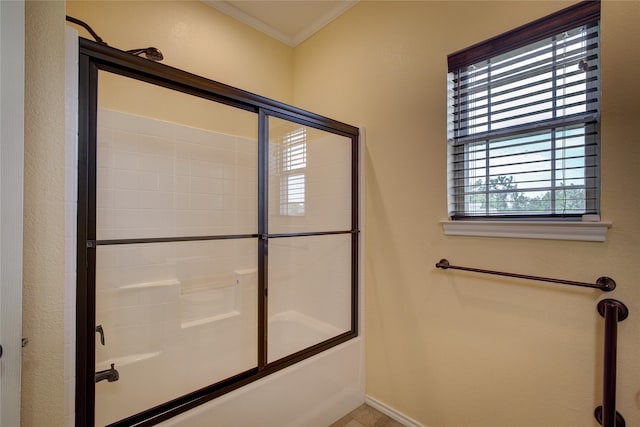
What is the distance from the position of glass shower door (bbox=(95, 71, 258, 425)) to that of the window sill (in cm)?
106

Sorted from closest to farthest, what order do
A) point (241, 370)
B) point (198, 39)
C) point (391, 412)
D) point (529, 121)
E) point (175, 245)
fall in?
point (529, 121) → point (241, 370) → point (391, 412) → point (175, 245) → point (198, 39)

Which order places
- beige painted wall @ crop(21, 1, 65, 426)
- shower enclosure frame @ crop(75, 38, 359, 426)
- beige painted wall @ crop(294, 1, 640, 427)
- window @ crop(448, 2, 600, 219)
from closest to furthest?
beige painted wall @ crop(21, 1, 65, 426) → shower enclosure frame @ crop(75, 38, 359, 426) → beige painted wall @ crop(294, 1, 640, 427) → window @ crop(448, 2, 600, 219)

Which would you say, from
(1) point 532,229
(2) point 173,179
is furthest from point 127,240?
(1) point 532,229

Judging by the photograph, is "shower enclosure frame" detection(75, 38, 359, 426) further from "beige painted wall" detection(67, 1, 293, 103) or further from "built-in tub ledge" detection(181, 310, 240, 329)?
"beige painted wall" detection(67, 1, 293, 103)

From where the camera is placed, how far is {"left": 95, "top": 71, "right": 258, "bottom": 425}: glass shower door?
1625mm

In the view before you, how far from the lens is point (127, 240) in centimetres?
117

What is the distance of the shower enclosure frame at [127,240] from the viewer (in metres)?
1.01

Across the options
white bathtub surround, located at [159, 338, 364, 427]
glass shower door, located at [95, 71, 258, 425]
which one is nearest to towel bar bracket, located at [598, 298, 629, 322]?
white bathtub surround, located at [159, 338, 364, 427]

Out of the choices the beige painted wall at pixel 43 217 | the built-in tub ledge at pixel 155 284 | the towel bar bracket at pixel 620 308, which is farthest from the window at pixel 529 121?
the built-in tub ledge at pixel 155 284

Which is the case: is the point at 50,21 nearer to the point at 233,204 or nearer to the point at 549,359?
the point at 233,204

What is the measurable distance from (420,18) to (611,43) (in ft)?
3.01

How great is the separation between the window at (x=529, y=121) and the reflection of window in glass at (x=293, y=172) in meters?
0.93

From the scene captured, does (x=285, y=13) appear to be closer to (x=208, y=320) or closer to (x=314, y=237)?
(x=314, y=237)

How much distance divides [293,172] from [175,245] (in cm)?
93
